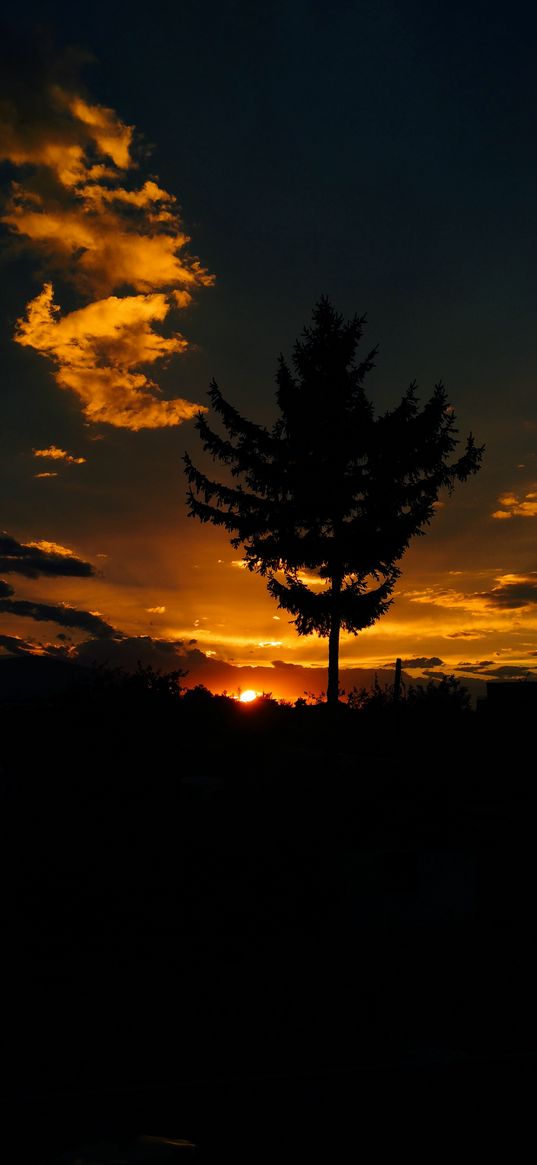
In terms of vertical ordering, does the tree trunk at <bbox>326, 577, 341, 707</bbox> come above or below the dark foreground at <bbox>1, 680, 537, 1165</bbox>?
above

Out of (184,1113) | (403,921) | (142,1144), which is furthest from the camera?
(403,921)

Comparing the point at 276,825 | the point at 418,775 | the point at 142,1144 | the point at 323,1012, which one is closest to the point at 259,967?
the point at 323,1012

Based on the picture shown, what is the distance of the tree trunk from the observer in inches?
1268

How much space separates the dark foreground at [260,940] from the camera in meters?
12.9

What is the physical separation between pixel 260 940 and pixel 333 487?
1765cm

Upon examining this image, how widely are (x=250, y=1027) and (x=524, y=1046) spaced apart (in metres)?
5.18

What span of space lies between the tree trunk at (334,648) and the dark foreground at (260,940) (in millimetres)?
2594

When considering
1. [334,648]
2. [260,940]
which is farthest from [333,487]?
[260,940]

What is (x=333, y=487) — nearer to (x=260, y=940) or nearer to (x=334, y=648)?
(x=334, y=648)

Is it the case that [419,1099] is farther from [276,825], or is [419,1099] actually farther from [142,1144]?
[276,825]

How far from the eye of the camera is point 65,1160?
22.5 ft

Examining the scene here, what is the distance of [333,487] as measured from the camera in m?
32.1

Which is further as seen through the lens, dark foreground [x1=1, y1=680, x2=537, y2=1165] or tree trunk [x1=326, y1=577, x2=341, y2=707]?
tree trunk [x1=326, y1=577, x2=341, y2=707]

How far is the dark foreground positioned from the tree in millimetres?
5638
